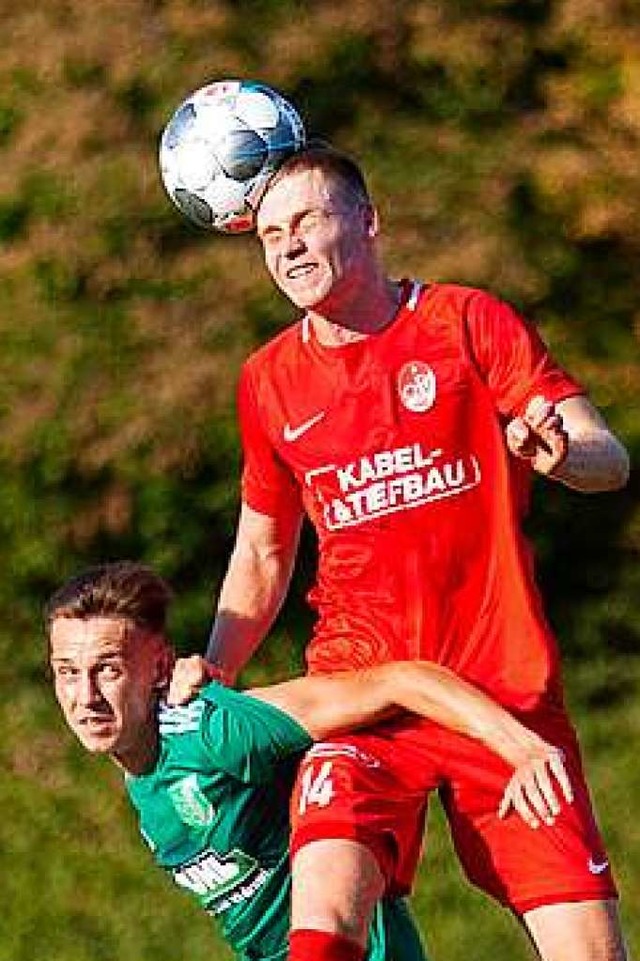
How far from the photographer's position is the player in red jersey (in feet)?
28.0

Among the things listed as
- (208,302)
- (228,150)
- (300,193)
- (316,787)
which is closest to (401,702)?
(316,787)

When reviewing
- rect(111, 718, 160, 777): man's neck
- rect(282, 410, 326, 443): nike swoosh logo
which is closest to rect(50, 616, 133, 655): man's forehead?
rect(111, 718, 160, 777): man's neck

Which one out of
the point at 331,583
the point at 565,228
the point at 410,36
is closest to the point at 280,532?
the point at 331,583

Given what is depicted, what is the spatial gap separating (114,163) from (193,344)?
1.34m

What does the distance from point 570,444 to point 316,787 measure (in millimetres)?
1107

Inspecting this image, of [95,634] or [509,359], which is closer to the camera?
[95,634]

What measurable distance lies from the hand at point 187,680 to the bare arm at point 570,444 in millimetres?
996

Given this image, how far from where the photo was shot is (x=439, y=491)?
28.8 ft

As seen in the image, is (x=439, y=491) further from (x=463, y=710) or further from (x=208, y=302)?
(x=208, y=302)

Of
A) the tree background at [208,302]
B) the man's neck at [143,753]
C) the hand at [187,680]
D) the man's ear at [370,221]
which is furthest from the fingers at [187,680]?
the tree background at [208,302]

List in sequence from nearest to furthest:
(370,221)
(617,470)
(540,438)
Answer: (540,438)
(617,470)
(370,221)

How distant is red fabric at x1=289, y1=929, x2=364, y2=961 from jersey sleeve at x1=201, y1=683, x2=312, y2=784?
0.53m

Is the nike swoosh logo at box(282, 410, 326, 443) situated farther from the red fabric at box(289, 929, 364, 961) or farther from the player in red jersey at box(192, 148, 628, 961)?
the red fabric at box(289, 929, 364, 961)

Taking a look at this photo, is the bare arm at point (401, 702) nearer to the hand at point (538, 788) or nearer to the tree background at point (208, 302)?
the hand at point (538, 788)
